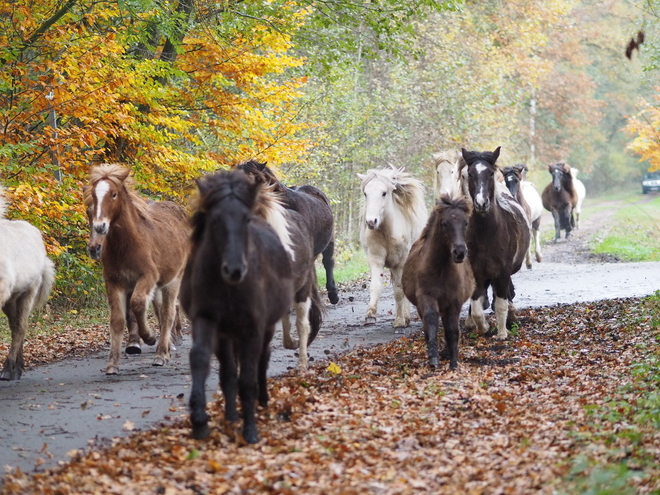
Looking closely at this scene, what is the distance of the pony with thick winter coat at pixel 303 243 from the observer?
8.85 metres

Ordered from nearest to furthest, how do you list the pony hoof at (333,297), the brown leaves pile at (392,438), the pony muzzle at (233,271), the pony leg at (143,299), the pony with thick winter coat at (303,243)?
1. the brown leaves pile at (392,438)
2. the pony muzzle at (233,271)
3. the pony with thick winter coat at (303,243)
4. the pony leg at (143,299)
5. the pony hoof at (333,297)

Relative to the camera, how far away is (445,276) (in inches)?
376

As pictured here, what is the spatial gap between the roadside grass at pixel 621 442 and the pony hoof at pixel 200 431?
8.29 feet

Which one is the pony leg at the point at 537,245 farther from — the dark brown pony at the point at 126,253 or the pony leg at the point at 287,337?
the dark brown pony at the point at 126,253

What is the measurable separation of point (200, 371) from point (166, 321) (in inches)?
186

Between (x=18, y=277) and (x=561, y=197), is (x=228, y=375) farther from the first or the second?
(x=561, y=197)

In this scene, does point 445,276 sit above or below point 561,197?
below

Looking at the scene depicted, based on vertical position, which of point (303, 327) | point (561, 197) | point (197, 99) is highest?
point (197, 99)

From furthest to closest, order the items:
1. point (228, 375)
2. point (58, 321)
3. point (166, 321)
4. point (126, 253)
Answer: point (58, 321)
point (166, 321)
point (126, 253)
point (228, 375)

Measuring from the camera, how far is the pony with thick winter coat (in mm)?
8852

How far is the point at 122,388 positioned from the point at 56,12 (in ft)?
22.8

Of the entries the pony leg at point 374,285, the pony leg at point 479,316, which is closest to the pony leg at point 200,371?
the pony leg at point 479,316

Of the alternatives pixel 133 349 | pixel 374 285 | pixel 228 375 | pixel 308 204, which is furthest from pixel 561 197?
pixel 228 375

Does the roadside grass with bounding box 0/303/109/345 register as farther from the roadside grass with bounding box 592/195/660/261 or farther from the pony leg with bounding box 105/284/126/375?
the roadside grass with bounding box 592/195/660/261
